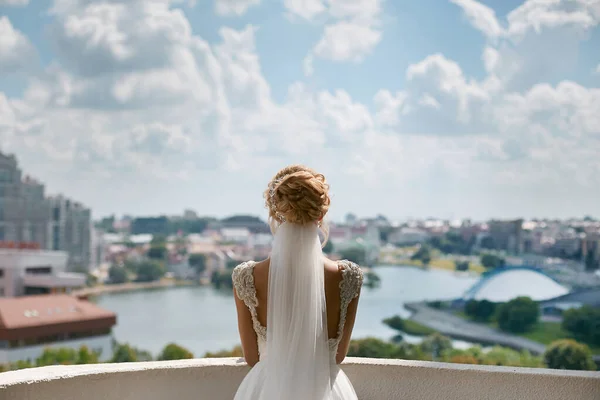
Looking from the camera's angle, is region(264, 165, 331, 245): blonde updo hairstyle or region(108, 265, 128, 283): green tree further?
region(108, 265, 128, 283): green tree

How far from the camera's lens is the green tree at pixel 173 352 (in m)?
15.0

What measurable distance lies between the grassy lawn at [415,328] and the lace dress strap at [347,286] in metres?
13.7

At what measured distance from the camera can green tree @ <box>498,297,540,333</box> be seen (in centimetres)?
1374

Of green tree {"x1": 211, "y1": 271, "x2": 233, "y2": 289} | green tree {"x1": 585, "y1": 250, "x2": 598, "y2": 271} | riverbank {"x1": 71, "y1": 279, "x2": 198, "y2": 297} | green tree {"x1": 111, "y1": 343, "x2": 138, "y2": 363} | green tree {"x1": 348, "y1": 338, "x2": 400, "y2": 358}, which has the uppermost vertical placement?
green tree {"x1": 585, "y1": 250, "x2": 598, "y2": 271}

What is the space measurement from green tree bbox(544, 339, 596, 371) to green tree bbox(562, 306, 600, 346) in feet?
0.67

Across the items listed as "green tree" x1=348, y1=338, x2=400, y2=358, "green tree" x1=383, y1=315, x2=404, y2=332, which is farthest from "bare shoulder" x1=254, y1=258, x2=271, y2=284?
"green tree" x1=383, y1=315, x2=404, y2=332

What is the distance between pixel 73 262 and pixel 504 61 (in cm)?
930

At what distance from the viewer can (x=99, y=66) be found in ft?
48.8

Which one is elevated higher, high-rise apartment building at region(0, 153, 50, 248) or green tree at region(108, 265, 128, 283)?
high-rise apartment building at region(0, 153, 50, 248)

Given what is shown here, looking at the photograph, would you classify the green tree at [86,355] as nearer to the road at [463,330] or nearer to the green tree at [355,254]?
the green tree at [355,254]

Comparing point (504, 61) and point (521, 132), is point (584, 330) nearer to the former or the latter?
point (521, 132)

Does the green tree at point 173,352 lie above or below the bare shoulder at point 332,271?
below

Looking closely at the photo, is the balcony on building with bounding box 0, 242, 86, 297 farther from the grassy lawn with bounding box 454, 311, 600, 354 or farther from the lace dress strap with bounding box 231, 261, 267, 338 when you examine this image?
the lace dress strap with bounding box 231, 261, 267, 338

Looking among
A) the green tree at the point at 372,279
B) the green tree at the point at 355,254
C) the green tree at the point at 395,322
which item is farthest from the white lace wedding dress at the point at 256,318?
the green tree at the point at 395,322
